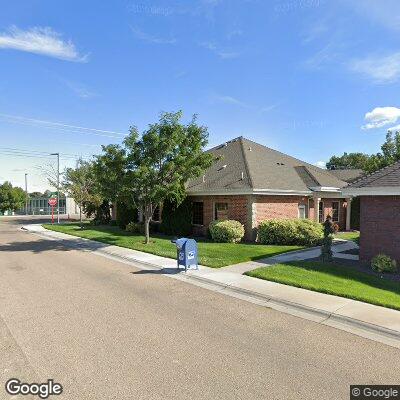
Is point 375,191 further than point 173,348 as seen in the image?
Yes

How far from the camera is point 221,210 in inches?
838

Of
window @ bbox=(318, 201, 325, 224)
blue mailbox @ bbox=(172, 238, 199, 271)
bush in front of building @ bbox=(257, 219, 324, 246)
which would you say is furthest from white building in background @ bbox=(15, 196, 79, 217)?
blue mailbox @ bbox=(172, 238, 199, 271)

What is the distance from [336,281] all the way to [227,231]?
866 centimetres

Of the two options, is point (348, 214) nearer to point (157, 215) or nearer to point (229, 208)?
point (229, 208)

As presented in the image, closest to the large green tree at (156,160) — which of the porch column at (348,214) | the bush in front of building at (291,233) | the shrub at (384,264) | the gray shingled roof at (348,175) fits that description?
the bush in front of building at (291,233)

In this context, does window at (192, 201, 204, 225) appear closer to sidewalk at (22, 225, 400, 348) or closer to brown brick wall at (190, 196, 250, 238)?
brown brick wall at (190, 196, 250, 238)

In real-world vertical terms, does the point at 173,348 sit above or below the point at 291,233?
below

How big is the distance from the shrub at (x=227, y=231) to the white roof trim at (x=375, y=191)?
21.8 feet

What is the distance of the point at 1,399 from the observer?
15.5 ft

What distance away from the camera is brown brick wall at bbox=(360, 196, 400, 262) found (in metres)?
12.8

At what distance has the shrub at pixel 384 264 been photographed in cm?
1227

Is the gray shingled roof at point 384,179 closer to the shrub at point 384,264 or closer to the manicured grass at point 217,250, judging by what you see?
the shrub at point 384,264

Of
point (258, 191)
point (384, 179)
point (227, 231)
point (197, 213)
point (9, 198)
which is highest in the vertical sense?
point (9, 198)

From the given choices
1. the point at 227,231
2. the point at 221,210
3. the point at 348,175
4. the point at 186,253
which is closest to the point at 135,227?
the point at 221,210
